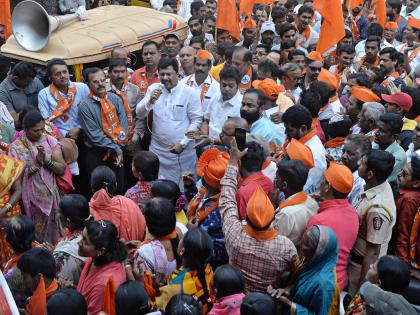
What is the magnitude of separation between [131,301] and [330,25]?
6.24 metres

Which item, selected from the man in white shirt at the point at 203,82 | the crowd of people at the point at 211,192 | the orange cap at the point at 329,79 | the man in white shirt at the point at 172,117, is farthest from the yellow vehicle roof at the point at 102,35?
the orange cap at the point at 329,79

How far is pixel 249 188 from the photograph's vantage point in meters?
4.41

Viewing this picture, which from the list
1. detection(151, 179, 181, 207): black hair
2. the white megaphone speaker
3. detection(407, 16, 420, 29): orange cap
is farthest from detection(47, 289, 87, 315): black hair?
detection(407, 16, 420, 29): orange cap

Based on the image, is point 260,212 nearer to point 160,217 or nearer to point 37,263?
point 160,217

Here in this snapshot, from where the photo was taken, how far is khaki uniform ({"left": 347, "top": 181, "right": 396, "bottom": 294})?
406cm

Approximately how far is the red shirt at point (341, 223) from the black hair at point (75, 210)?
59.8 inches

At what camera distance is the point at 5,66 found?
6.78m

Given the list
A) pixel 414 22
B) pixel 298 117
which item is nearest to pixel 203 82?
pixel 298 117

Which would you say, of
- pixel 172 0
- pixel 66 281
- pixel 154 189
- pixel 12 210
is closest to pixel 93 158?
pixel 12 210

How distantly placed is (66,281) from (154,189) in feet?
3.19

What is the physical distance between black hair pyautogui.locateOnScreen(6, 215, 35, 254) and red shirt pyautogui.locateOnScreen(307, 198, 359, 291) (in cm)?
185

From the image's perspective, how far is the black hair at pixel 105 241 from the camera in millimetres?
3625

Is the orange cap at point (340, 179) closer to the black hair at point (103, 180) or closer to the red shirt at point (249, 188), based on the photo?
the red shirt at point (249, 188)

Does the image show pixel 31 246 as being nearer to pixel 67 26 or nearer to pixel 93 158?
pixel 93 158
